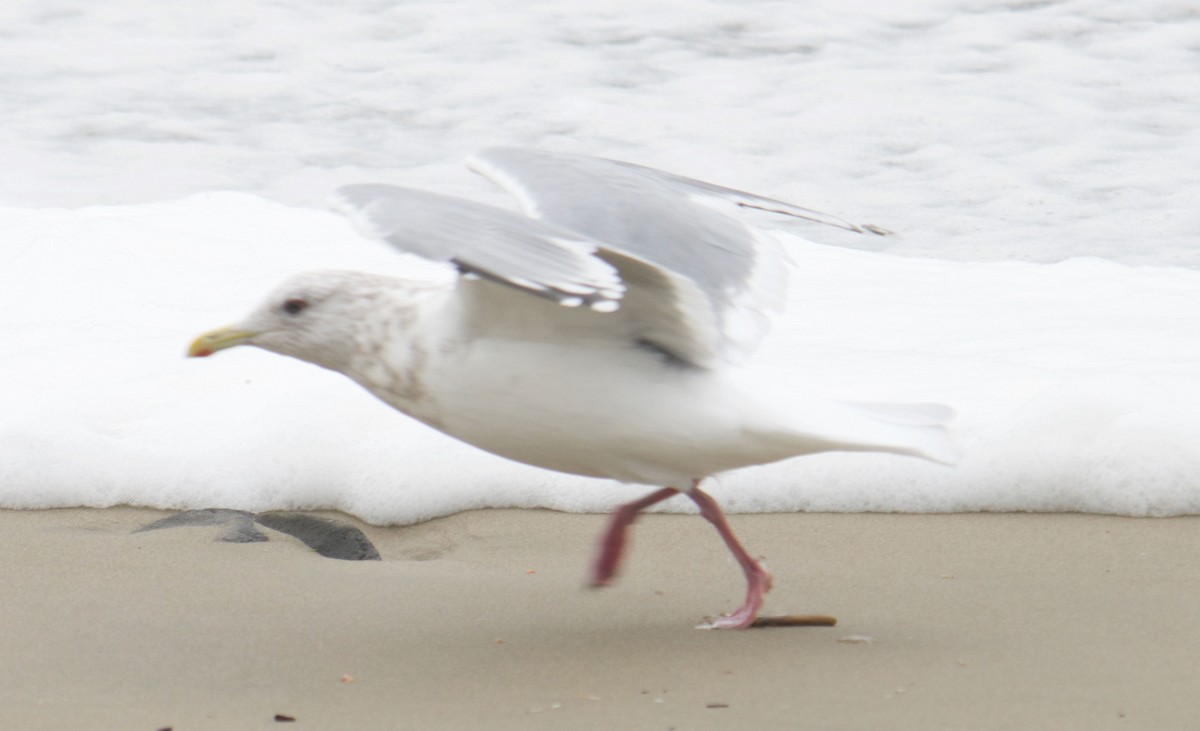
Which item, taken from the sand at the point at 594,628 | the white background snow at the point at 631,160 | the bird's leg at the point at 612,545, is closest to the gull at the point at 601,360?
the bird's leg at the point at 612,545

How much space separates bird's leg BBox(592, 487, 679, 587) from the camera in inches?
124

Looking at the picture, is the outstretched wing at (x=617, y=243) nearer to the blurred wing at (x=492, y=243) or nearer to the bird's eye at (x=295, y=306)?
the blurred wing at (x=492, y=243)

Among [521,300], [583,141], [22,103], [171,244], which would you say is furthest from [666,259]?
[22,103]

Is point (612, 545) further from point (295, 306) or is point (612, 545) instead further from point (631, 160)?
point (631, 160)

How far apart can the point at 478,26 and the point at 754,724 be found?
31.0ft

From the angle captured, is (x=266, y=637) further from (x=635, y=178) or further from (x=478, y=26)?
(x=478, y=26)

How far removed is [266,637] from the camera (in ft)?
9.82

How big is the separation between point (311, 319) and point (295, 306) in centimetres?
5

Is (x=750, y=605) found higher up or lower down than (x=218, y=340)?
lower down

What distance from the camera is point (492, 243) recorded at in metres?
2.52

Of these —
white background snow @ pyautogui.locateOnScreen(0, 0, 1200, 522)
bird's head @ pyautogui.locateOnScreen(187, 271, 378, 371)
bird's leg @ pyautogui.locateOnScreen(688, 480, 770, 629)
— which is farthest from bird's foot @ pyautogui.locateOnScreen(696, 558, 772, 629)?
bird's head @ pyautogui.locateOnScreen(187, 271, 378, 371)

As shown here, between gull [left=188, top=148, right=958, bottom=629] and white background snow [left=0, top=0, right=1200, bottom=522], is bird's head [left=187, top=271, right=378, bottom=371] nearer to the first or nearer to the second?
gull [left=188, top=148, right=958, bottom=629]

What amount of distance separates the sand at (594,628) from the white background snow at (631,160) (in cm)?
20

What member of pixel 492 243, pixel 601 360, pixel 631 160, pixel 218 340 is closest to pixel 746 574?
pixel 601 360
